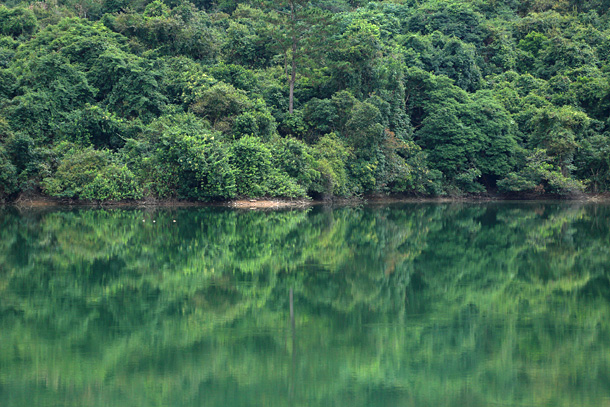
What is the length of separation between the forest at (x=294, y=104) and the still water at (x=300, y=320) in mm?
14901

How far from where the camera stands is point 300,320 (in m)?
12.0

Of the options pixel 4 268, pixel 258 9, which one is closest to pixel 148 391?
pixel 4 268

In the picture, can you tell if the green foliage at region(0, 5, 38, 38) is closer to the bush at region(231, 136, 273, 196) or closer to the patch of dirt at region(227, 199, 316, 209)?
the bush at region(231, 136, 273, 196)

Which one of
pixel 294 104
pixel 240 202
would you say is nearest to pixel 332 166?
pixel 240 202

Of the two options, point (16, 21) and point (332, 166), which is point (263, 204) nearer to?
point (332, 166)

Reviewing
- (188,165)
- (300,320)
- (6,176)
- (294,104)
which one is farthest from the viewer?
(294,104)

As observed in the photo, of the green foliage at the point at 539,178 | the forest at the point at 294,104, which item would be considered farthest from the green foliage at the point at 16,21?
the green foliage at the point at 539,178

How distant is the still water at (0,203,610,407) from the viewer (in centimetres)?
865

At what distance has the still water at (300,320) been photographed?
28.4ft

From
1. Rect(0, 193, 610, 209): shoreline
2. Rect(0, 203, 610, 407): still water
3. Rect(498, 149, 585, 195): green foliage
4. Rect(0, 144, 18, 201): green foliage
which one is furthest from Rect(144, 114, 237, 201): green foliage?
Rect(498, 149, 585, 195): green foliage

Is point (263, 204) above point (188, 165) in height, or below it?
below

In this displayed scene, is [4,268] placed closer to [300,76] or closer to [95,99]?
[95,99]

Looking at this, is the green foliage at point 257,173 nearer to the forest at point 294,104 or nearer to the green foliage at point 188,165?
the forest at point 294,104

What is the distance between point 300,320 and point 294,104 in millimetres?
36579
